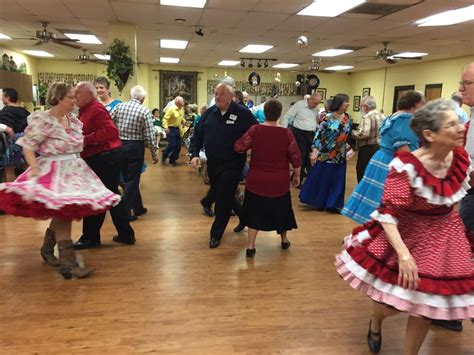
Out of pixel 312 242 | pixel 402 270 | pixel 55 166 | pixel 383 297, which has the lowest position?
pixel 312 242

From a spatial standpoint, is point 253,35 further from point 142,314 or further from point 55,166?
point 142,314

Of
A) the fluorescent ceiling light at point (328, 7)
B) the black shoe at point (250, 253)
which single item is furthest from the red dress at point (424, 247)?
the fluorescent ceiling light at point (328, 7)

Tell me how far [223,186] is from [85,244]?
4.42 feet

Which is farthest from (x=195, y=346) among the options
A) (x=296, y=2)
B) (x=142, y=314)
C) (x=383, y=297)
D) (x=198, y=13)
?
(x=198, y=13)

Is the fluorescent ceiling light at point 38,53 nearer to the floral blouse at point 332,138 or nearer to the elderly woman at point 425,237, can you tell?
the floral blouse at point 332,138

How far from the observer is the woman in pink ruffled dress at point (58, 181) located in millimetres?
2715

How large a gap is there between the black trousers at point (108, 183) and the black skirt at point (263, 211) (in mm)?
1118

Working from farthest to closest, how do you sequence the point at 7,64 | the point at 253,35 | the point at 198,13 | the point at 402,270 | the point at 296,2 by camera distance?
the point at 7,64 < the point at 253,35 < the point at 198,13 < the point at 296,2 < the point at 402,270

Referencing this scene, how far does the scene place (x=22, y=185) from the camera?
8.91 ft

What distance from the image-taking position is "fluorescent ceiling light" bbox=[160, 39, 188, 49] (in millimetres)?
9673

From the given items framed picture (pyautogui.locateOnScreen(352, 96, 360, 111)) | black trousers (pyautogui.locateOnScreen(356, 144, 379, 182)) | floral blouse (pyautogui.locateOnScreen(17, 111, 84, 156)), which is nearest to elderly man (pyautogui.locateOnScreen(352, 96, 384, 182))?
black trousers (pyautogui.locateOnScreen(356, 144, 379, 182))

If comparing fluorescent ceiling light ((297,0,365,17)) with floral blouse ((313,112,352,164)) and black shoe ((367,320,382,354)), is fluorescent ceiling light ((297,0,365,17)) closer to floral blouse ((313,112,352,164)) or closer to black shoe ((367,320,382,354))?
floral blouse ((313,112,352,164))

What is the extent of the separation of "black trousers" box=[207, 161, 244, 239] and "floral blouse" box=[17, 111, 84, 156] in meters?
1.22

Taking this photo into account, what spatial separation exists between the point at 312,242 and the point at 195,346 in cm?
203
